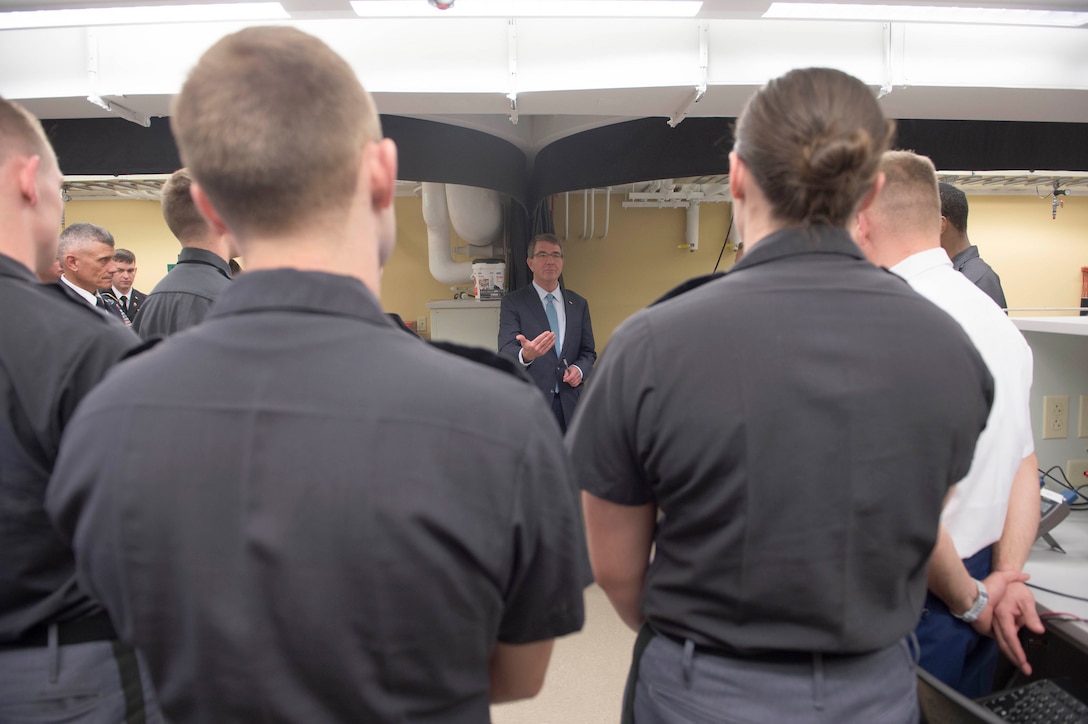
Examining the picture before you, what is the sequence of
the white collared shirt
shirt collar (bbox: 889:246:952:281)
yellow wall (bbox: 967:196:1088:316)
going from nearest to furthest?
1. shirt collar (bbox: 889:246:952:281)
2. the white collared shirt
3. yellow wall (bbox: 967:196:1088:316)

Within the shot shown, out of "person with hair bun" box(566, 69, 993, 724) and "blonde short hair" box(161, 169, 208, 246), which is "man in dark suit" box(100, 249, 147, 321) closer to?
"blonde short hair" box(161, 169, 208, 246)

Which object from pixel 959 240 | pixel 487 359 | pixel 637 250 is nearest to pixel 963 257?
pixel 959 240

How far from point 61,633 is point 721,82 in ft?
8.04

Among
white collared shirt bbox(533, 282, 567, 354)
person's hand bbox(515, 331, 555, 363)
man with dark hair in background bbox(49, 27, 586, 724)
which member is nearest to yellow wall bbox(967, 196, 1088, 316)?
white collared shirt bbox(533, 282, 567, 354)

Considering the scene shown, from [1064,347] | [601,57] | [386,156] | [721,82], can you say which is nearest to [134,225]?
[601,57]

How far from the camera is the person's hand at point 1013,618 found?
1211 millimetres

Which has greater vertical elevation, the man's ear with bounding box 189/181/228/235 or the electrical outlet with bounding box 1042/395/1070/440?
the man's ear with bounding box 189/181/228/235

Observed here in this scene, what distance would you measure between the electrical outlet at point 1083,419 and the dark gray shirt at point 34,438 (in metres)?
2.65

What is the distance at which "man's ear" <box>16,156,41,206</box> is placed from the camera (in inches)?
39.6

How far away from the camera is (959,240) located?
251 centimetres

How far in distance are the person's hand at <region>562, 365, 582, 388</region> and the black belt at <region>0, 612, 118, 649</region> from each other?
2.33 m

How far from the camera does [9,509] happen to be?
874 mm

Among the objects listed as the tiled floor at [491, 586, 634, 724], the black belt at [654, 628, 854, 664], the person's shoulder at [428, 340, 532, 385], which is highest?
the person's shoulder at [428, 340, 532, 385]

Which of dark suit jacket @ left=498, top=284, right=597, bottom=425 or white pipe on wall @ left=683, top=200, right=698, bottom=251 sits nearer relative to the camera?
dark suit jacket @ left=498, top=284, right=597, bottom=425
